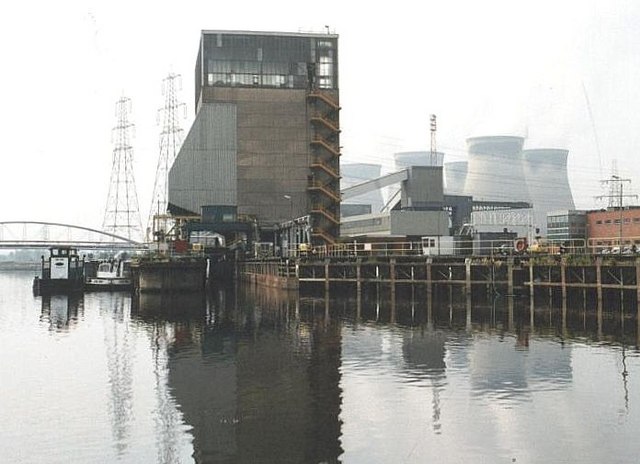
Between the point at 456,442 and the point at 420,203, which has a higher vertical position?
the point at 420,203

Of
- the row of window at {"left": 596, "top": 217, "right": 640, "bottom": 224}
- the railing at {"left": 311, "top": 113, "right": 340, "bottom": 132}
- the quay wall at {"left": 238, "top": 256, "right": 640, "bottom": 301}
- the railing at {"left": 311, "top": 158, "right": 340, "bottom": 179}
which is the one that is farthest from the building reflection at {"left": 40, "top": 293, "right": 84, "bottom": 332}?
the row of window at {"left": 596, "top": 217, "right": 640, "bottom": 224}

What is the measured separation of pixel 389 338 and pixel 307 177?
6808 cm

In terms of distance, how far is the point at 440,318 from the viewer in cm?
5044

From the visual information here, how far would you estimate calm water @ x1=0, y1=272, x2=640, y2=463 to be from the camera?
60.7ft

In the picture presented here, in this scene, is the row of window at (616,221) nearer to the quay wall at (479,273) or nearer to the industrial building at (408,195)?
the industrial building at (408,195)

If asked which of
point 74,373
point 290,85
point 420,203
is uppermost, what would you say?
point 290,85

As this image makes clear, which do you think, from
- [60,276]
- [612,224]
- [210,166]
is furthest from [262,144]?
[612,224]

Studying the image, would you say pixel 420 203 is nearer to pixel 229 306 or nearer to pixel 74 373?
pixel 229 306

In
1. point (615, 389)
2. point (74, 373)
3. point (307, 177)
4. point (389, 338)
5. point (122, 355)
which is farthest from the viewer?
point (307, 177)

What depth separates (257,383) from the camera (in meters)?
27.2

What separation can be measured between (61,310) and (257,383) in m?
45.5

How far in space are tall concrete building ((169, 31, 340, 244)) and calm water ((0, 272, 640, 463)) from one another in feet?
187

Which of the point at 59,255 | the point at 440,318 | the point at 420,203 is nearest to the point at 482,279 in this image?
the point at 440,318

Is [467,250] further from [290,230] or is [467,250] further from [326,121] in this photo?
[326,121]
